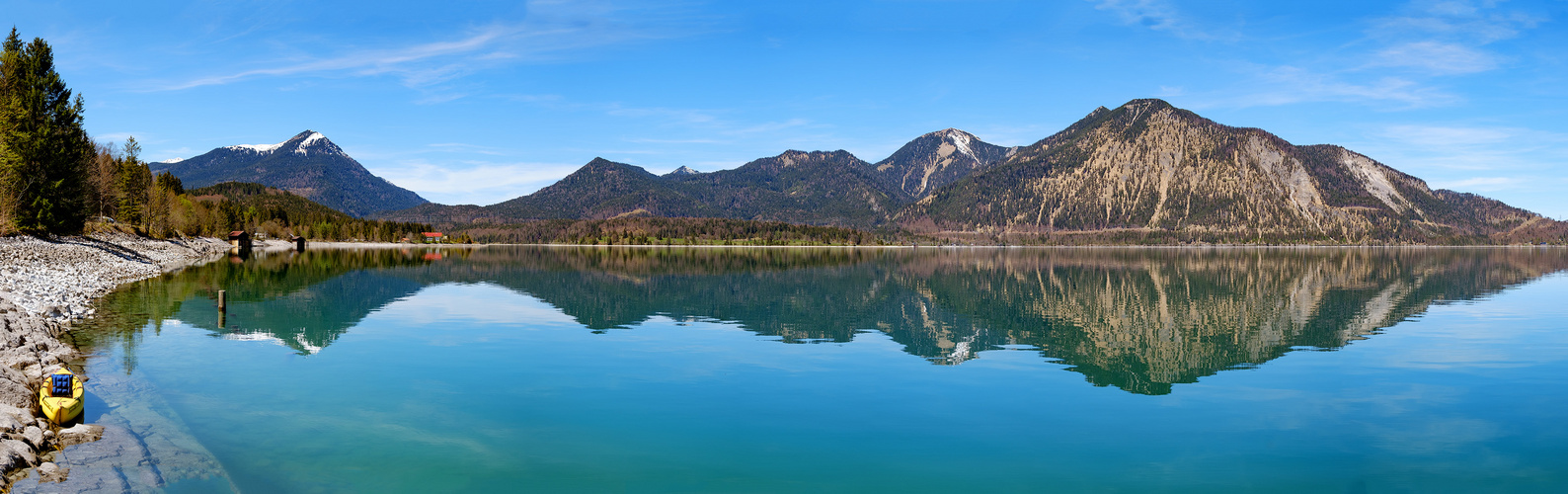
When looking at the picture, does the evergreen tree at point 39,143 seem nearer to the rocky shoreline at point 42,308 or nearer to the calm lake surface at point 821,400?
the rocky shoreline at point 42,308

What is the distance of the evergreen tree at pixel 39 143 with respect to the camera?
58.7 metres

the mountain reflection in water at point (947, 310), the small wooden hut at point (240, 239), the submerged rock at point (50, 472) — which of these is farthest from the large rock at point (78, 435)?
the small wooden hut at point (240, 239)

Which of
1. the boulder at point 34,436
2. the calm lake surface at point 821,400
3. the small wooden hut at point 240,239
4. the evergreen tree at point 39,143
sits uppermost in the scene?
the evergreen tree at point 39,143

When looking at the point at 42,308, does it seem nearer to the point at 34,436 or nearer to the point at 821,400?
the point at 34,436

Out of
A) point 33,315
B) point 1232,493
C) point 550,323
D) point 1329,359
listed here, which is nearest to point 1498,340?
point 1329,359

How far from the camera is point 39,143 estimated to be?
6131 cm

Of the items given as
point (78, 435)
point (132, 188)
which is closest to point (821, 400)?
point (78, 435)

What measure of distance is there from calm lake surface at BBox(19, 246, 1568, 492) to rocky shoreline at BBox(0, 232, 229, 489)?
80cm

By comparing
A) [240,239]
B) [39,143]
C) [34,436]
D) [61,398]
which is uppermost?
[39,143]

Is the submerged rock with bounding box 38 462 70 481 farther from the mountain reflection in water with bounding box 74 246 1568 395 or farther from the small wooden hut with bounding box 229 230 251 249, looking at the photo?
the small wooden hut with bounding box 229 230 251 249

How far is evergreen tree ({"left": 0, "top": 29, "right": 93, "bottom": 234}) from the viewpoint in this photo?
58656 mm

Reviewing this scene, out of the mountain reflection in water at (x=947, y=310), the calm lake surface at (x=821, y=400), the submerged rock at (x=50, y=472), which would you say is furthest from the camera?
the mountain reflection in water at (x=947, y=310)

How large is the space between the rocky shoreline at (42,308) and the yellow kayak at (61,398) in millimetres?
194

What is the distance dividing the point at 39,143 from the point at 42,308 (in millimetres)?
43204
